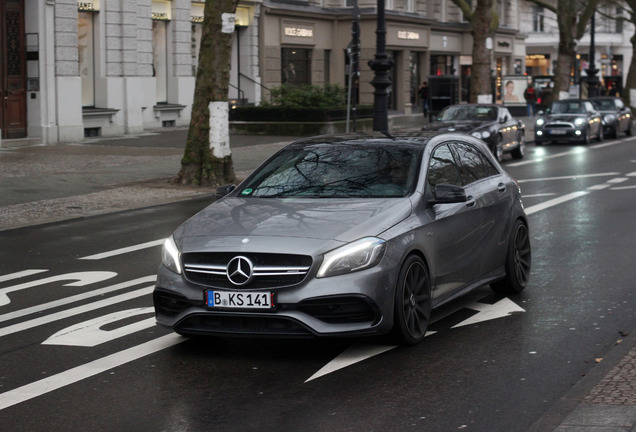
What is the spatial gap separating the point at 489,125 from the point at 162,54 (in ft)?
50.6

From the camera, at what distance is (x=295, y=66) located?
162 ft

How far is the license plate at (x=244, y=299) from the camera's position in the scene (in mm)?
7047

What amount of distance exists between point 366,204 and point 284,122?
92.1 ft

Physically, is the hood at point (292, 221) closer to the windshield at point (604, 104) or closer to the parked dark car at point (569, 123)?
the parked dark car at point (569, 123)

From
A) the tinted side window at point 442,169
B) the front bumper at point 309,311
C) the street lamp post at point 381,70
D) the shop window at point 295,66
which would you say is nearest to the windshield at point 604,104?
the shop window at point 295,66

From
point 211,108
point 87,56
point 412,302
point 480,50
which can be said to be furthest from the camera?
point 480,50

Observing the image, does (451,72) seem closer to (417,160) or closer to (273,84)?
(273,84)

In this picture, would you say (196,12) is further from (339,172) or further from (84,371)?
(84,371)

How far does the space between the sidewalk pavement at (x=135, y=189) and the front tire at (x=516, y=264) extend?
174 centimetres

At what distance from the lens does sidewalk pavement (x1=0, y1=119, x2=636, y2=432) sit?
19.1ft

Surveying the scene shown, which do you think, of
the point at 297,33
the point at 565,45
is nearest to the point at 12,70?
the point at 297,33

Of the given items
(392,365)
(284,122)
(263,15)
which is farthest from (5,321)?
(263,15)

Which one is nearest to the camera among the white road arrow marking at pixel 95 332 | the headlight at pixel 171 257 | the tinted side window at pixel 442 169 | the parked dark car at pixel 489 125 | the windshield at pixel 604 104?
the headlight at pixel 171 257

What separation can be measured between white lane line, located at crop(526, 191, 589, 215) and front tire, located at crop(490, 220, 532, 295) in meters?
6.08
